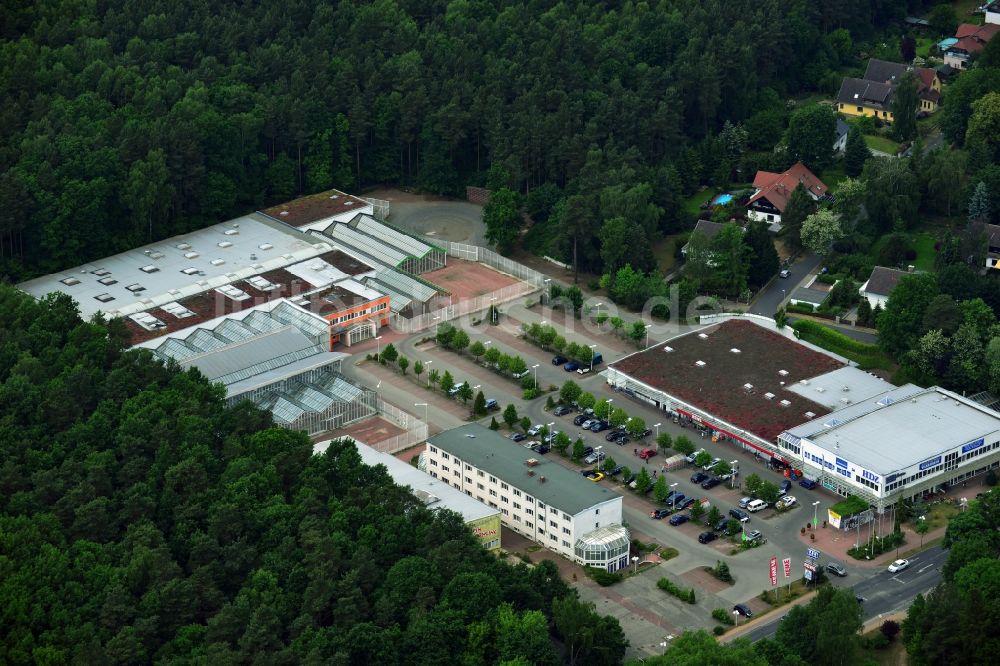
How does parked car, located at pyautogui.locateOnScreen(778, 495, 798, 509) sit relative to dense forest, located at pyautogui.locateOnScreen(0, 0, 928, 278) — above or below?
below

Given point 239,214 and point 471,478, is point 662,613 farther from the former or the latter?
point 239,214

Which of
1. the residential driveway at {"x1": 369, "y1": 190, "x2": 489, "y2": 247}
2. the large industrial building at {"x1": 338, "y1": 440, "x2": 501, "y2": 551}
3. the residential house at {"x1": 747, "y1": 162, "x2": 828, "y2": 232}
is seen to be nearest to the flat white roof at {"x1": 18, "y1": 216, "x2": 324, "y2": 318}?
the residential driveway at {"x1": 369, "y1": 190, "x2": 489, "y2": 247}

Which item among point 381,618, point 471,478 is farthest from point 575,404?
point 381,618

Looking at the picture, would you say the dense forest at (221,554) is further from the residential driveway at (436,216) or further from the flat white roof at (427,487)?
the residential driveway at (436,216)

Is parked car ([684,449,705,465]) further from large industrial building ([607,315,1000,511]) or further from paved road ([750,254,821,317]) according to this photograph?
paved road ([750,254,821,317])

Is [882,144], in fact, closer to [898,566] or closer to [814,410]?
[814,410]

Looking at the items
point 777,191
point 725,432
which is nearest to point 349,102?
point 777,191

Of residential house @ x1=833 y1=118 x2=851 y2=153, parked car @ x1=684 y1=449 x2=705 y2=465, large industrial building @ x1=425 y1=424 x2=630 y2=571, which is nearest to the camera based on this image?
large industrial building @ x1=425 y1=424 x2=630 y2=571
